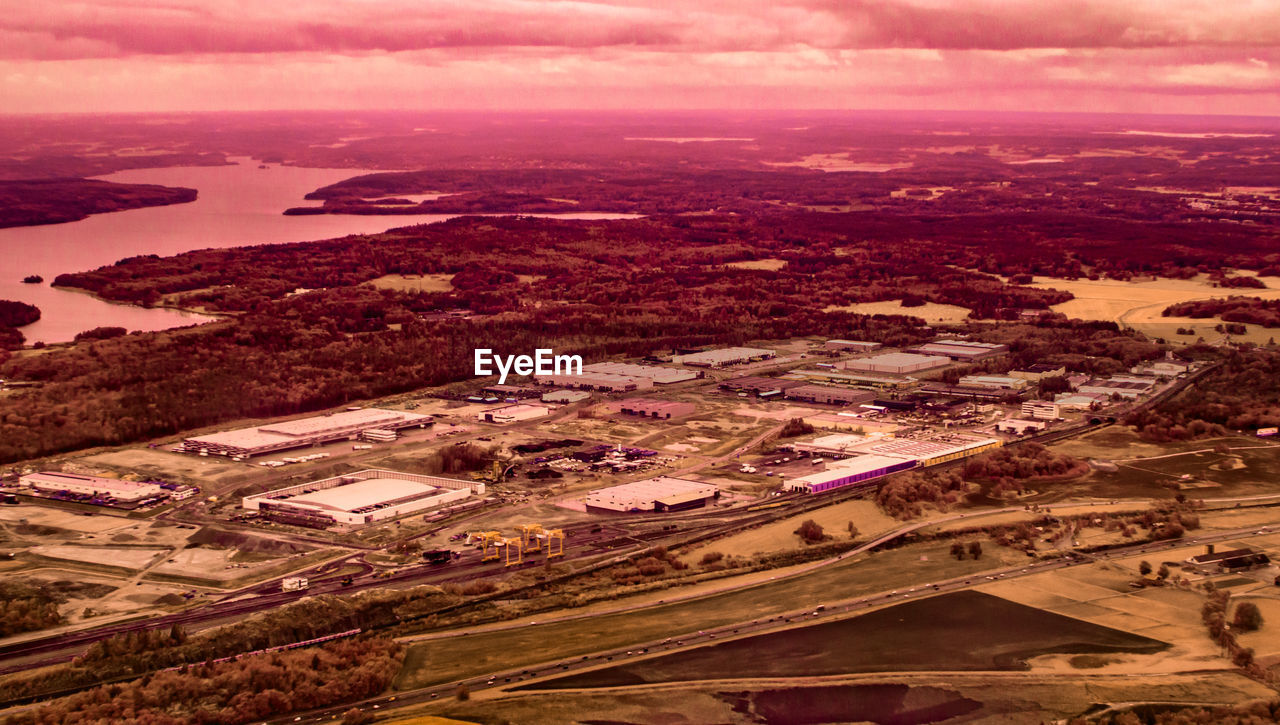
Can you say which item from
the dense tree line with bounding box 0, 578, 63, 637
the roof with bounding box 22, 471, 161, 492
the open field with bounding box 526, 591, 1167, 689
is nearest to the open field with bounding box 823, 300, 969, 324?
the roof with bounding box 22, 471, 161, 492

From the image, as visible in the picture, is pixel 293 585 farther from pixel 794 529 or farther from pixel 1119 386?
pixel 1119 386

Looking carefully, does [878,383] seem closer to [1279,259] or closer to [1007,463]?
[1007,463]

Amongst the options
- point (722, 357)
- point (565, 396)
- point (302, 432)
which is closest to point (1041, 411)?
point (722, 357)

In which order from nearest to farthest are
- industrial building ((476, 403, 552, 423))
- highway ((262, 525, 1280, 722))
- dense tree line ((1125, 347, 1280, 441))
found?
1. highway ((262, 525, 1280, 722))
2. dense tree line ((1125, 347, 1280, 441))
3. industrial building ((476, 403, 552, 423))

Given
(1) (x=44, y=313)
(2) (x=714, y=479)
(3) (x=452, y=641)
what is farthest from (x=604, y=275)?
(3) (x=452, y=641)

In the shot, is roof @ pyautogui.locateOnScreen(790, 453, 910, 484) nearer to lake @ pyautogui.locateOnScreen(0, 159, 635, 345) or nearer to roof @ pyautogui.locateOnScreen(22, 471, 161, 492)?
roof @ pyautogui.locateOnScreen(22, 471, 161, 492)

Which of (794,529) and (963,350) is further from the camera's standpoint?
(963,350)
